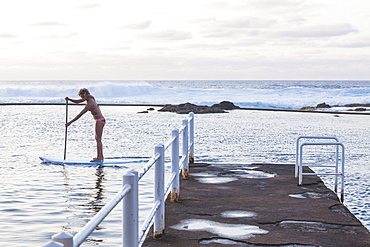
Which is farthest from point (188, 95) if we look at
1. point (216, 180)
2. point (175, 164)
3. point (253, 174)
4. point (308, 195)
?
point (175, 164)

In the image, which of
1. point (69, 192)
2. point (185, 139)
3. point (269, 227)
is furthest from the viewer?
point (69, 192)

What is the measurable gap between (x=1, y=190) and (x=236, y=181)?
497 centimetres

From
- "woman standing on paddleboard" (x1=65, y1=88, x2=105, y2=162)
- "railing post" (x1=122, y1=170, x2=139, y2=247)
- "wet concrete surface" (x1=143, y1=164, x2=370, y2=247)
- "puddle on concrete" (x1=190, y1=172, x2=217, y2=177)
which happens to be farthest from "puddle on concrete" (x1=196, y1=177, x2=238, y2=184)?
"railing post" (x1=122, y1=170, x2=139, y2=247)

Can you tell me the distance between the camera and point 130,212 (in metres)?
4.56

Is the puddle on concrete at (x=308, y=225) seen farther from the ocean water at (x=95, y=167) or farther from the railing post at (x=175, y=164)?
the ocean water at (x=95, y=167)

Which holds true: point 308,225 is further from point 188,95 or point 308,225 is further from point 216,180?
point 188,95

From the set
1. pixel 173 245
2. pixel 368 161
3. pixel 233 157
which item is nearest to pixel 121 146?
pixel 233 157

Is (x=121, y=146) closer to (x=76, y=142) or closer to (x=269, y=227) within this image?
(x=76, y=142)

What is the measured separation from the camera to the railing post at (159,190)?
6.35 metres

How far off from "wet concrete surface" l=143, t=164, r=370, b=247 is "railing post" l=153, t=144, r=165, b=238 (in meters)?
0.13

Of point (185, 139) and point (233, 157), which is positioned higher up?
point (185, 139)

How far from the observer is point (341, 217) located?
7.74 meters

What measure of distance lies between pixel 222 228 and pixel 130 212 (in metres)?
2.72

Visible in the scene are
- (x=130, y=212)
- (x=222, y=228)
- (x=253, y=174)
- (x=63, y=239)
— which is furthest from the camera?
(x=253, y=174)
